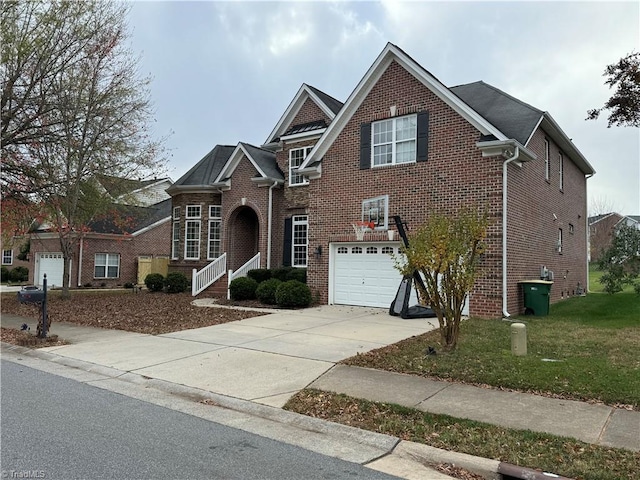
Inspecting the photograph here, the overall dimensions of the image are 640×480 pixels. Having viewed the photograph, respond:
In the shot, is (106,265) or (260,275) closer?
(260,275)

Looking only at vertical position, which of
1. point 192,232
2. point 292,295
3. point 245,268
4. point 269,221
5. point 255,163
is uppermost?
point 255,163

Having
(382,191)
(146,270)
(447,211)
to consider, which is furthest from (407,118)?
(146,270)

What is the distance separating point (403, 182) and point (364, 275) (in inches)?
132

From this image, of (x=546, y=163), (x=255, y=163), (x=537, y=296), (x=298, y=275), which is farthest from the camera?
(x=255, y=163)

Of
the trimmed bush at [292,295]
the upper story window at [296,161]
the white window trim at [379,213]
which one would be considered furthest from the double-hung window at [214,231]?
the white window trim at [379,213]

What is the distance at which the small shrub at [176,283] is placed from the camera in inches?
871

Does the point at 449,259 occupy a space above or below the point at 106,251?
below

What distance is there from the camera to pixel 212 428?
5.21 meters

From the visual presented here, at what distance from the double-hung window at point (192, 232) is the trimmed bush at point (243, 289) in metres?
6.36

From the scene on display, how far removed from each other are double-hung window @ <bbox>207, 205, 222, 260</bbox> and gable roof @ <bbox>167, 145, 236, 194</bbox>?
1252mm

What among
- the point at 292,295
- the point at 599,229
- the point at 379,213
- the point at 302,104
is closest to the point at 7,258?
the point at 302,104

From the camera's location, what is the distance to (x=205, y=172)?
2425cm

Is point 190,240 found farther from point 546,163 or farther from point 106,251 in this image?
point 546,163

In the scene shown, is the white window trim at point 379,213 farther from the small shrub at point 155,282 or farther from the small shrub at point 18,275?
the small shrub at point 18,275
